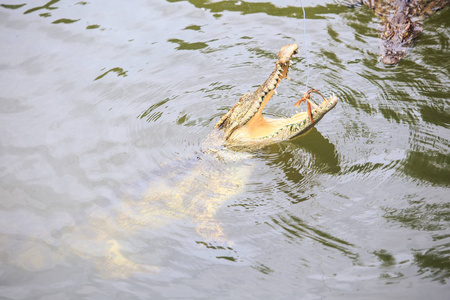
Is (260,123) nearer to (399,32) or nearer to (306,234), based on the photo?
(306,234)

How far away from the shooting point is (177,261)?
452 centimetres

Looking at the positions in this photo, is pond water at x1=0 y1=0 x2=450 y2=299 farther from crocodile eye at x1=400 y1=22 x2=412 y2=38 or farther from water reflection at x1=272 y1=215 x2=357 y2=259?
→ crocodile eye at x1=400 y1=22 x2=412 y2=38

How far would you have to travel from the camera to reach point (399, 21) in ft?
25.2

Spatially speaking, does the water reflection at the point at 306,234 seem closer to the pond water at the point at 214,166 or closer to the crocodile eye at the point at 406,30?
the pond water at the point at 214,166

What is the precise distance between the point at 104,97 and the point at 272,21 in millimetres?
3257

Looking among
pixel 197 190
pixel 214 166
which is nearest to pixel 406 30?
pixel 214 166

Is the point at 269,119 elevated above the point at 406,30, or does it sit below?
below

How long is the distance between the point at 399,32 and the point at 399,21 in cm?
62

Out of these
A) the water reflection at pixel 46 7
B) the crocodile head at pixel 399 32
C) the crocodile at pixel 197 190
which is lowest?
the crocodile at pixel 197 190

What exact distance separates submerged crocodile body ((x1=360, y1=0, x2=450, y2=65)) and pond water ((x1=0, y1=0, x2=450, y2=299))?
6.2 inches

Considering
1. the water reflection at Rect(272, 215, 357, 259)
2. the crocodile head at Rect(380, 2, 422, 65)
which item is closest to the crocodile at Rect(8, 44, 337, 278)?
the water reflection at Rect(272, 215, 357, 259)

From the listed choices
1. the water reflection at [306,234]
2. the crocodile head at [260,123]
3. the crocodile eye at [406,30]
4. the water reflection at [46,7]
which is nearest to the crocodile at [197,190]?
the crocodile head at [260,123]

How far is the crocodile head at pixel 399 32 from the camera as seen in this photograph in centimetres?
678

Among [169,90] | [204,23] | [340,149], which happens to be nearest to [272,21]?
[204,23]
